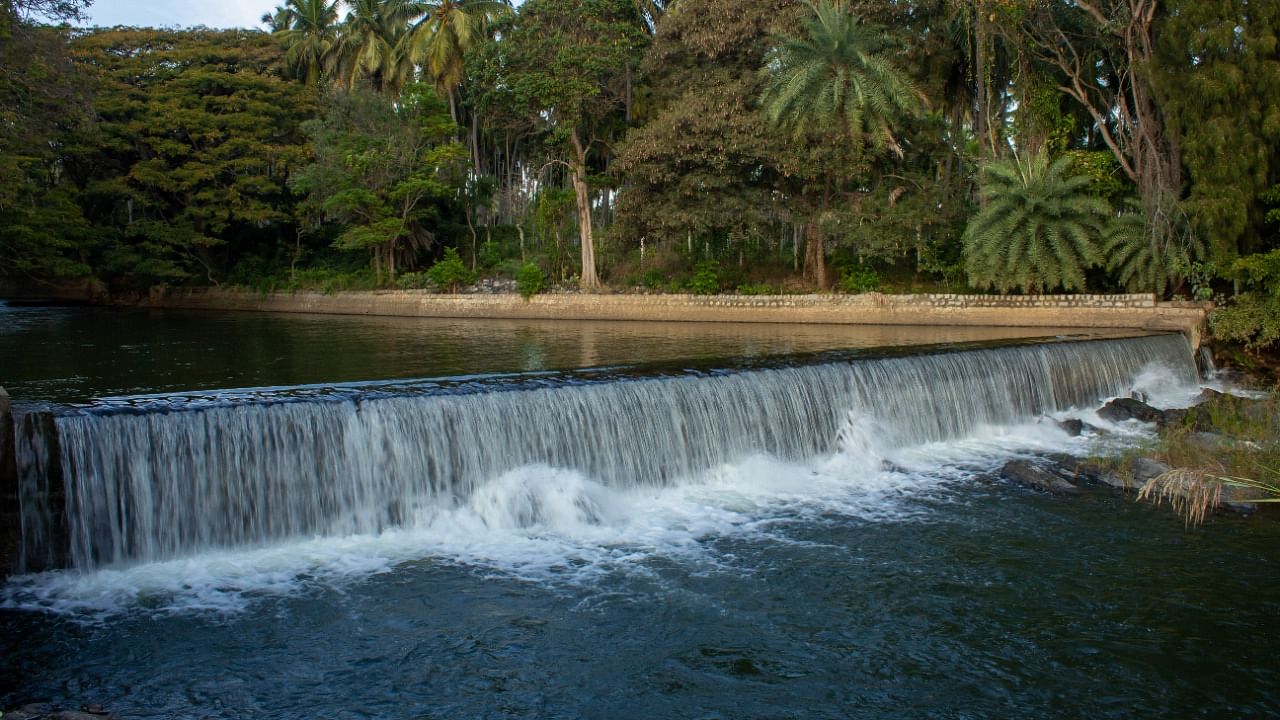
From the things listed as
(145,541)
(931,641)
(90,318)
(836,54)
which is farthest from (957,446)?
(90,318)

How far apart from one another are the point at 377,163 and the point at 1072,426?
86.1ft

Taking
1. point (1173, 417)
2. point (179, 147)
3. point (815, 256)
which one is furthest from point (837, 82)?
point (179, 147)

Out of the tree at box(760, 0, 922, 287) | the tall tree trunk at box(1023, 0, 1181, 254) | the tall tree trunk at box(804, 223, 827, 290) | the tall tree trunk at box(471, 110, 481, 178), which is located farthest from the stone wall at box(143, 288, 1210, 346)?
the tall tree trunk at box(471, 110, 481, 178)

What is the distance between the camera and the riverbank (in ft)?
66.9

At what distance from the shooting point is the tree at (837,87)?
81.6 feet

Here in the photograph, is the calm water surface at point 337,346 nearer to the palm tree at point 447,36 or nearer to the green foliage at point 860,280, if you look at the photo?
the green foliage at point 860,280

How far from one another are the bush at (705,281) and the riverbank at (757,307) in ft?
1.74

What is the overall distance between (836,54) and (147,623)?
23.2 metres

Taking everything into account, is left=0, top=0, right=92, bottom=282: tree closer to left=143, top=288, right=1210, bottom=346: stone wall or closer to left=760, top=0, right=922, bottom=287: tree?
left=143, top=288, right=1210, bottom=346: stone wall

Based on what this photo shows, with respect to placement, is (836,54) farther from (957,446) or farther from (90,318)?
(90,318)

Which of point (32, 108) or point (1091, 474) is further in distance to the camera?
point (32, 108)

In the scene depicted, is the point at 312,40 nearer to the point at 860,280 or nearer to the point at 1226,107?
the point at 860,280

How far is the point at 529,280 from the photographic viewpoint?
2953cm

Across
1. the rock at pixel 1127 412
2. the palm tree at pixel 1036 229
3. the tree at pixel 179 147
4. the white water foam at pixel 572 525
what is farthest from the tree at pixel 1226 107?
the tree at pixel 179 147
